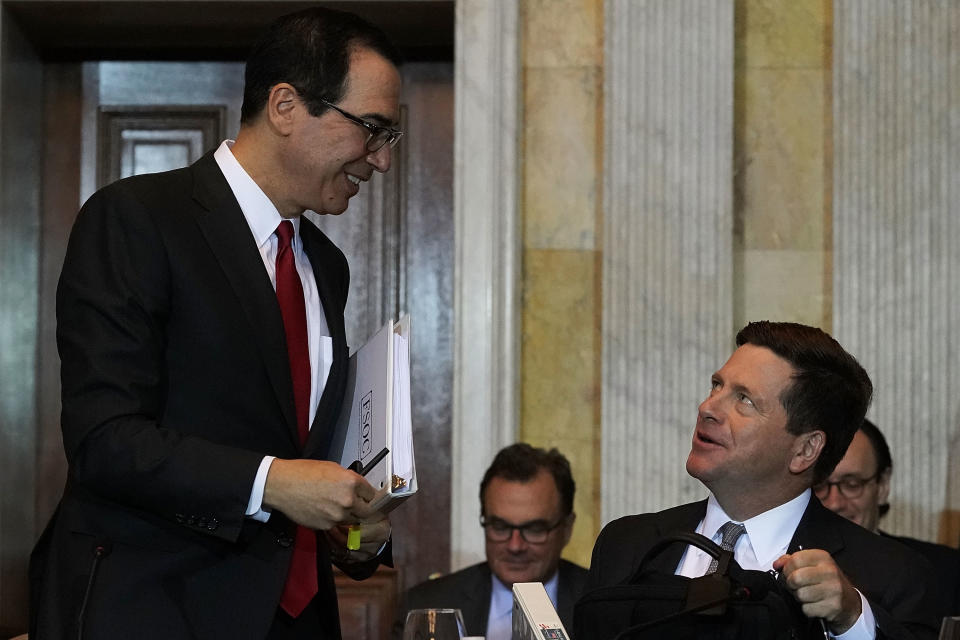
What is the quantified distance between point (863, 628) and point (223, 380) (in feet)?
3.76

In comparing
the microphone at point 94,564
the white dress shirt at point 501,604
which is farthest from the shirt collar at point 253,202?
the white dress shirt at point 501,604

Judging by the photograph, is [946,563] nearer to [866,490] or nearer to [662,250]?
[866,490]

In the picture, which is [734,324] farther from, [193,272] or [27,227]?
[193,272]

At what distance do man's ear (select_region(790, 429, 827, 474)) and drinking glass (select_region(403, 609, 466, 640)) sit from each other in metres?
0.99

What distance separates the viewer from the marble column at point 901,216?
15.9 ft

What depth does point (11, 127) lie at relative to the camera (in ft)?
16.4

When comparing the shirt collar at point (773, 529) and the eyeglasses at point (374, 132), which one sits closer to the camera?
the eyeglasses at point (374, 132)

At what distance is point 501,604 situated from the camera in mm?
4219

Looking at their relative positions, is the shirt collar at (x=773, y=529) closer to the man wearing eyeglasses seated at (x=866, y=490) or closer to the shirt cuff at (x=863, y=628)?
the shirt cuff at (x=863, y=628)

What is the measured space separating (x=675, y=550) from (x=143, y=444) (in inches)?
45.6

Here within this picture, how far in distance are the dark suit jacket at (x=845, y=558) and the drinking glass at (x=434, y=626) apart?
516 mm

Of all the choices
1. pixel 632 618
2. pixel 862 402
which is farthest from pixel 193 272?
pixel 862 402

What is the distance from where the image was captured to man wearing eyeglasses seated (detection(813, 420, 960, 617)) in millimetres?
4227

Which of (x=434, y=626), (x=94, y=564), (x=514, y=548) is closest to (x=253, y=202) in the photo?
(x=94, y=564)
